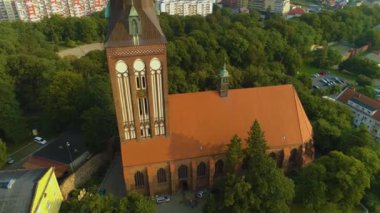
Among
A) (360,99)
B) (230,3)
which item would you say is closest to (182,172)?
(360,99)

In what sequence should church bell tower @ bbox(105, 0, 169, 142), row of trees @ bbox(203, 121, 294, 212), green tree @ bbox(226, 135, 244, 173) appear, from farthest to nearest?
green tree @ bbox(226, 135, 244, 173), row of trees @ bbox(203, 121, 294, 212), church bell tower @ bbox(105, 0, 169, 142)

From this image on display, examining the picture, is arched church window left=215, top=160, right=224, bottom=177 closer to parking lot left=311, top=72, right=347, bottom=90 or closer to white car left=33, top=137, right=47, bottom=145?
white car left=33, top=137, right=47, bottom=145

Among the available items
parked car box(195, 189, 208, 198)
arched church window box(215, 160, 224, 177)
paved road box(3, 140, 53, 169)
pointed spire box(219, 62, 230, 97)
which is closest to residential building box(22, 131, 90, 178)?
paved road box(3, 140, 53, 169)

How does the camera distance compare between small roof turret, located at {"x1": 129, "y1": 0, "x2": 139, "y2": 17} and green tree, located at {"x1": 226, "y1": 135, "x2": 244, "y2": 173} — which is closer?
small roof turret, located at {"x1": 129, "y1": 0, "x2": 139, "y2": 17}

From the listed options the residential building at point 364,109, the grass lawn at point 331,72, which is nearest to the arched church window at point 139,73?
the residential building at point 364,109

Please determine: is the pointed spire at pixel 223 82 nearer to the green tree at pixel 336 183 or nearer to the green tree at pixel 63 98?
the green tree at pixel 336 183

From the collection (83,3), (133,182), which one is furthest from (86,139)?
(83,3)
